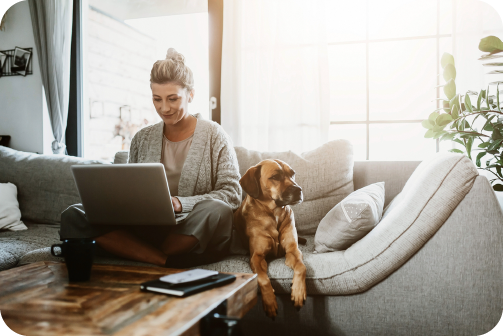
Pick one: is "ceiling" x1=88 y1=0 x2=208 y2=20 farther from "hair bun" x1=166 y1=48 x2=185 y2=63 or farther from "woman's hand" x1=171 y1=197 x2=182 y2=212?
"woman's hand" x1=171 y1=197 x2=182 y2=212

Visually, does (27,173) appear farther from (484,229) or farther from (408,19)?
(408,19)

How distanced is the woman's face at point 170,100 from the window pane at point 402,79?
1.58m

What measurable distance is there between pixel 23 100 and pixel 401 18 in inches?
122

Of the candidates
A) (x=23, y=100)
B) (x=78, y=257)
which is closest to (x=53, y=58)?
(x=23, y=100)

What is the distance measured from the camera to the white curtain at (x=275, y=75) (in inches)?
96.7

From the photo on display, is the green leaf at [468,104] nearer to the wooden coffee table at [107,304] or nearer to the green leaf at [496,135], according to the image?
the green leaf at [496,135]

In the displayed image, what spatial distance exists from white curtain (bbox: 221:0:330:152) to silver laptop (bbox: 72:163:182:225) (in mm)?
1482

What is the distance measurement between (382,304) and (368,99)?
1.82 m

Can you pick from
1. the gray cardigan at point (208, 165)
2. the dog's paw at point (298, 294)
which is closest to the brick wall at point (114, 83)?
the gray cardigan at point (208, 165)

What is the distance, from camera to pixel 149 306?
0.73 metres

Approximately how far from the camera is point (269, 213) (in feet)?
4.66

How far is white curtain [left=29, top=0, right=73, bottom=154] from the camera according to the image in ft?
9.44

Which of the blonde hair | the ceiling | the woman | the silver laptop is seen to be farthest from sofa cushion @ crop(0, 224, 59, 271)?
the ceiling

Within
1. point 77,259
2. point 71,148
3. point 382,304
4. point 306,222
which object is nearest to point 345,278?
point 382,304
